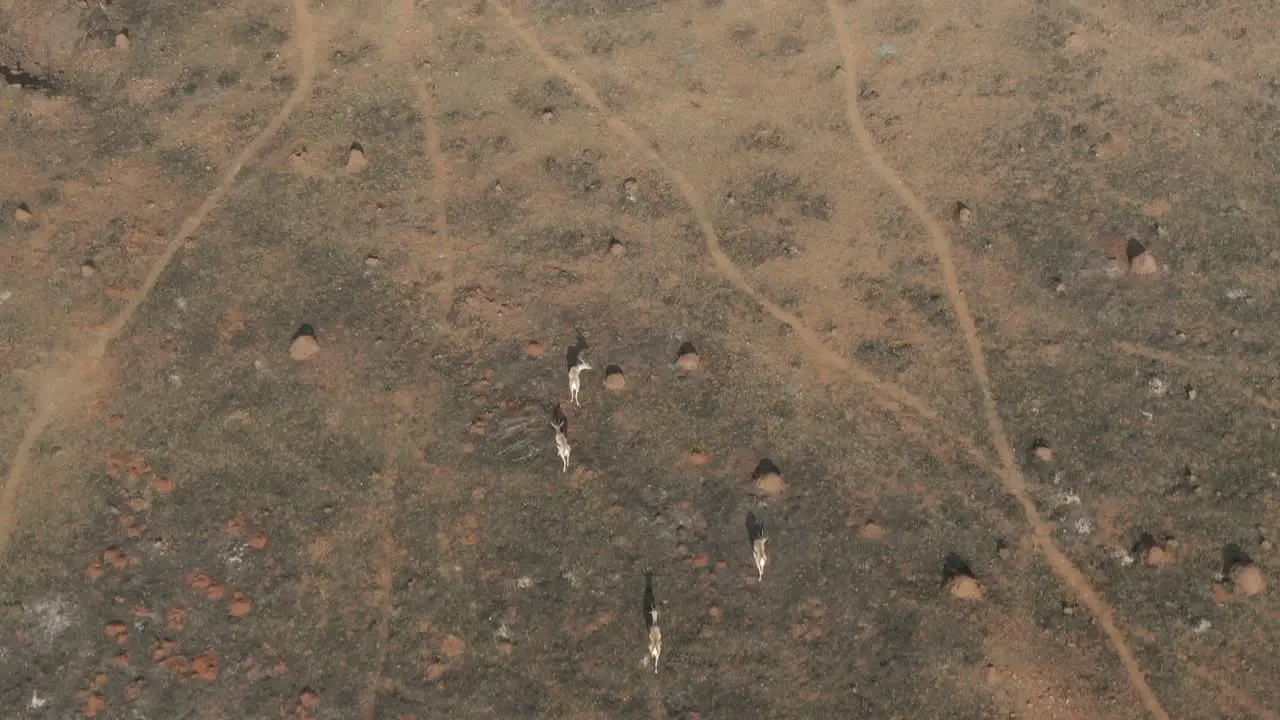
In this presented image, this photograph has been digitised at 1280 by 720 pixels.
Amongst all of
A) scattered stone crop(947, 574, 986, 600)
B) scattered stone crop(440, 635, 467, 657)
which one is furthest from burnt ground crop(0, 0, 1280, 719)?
scattered stone crop(947, 574, 986, 600)

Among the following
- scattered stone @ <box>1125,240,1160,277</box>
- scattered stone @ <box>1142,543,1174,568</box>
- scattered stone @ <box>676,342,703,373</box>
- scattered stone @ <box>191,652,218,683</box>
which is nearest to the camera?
scattered stone @ <box>191,652,218,683</box>

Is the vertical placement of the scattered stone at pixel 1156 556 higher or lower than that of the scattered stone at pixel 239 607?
higher

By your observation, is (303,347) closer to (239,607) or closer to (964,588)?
(239,607)

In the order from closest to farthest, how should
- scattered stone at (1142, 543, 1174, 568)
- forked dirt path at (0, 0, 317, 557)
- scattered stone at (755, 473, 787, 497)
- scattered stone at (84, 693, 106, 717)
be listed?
scattered stone at (84, 693, 106, 717)
scattered stone at (1142, 543, 1174, 568)
scattered stone at (755, 473, 787, 497)
forked dirt path at (0, 0, 317, 557)

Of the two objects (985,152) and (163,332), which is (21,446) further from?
(985,152)

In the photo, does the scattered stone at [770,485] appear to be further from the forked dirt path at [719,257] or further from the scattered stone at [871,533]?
the forked dirt path at [719,257]

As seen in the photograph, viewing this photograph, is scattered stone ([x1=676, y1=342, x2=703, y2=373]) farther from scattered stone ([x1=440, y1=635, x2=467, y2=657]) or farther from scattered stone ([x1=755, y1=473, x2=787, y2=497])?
scattered stone ([x1=440, y1=635, x2=467, y2=657])

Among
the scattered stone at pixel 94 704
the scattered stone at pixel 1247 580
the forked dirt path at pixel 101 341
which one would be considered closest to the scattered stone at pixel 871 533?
the scattered stone at pixel 1247 580

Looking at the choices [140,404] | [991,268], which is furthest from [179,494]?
[991,268]
